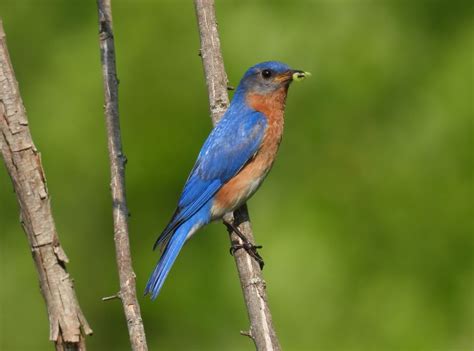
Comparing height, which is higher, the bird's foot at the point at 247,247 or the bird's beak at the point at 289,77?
the bird's beak at the point at 289,77

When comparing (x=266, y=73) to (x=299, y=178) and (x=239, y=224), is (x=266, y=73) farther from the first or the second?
(x=299, y=178)

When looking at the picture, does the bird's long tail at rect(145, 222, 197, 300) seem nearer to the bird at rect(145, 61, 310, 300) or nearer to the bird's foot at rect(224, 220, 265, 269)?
the bird at rect(145, 61, 310, 300)

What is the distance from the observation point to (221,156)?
536 cm

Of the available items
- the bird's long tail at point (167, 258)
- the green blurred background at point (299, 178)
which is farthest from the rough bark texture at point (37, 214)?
the green blurred background at point (299, 178)

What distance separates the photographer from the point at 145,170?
6.77 m

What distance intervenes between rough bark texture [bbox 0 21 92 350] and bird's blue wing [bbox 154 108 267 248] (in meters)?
2.16

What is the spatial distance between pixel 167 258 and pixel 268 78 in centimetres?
137

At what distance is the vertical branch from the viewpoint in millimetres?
3447

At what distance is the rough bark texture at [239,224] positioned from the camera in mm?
4117

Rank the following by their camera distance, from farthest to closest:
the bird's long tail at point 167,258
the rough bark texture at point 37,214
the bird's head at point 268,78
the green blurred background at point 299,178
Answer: the green blurred background at point 299,178, the bird's head at point 268,78, the bird's long tail at point 167,258, the rough bark texture at point 37,214

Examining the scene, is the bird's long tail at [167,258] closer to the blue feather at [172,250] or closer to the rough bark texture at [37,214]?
the blue feather at [172,250]

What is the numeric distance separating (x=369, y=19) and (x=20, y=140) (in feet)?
14.5

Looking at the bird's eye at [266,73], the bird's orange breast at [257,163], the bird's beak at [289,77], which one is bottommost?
the bird's orange breast at [257,163]

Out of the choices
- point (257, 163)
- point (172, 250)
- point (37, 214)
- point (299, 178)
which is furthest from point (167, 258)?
point (37, 214)
